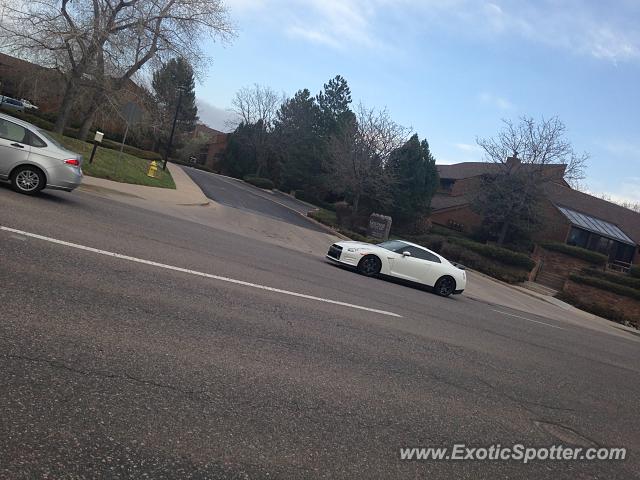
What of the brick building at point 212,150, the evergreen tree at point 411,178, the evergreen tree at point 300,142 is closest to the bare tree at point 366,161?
the evergreen tree at point 411,178

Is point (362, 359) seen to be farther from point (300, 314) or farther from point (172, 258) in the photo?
point (172, 258)

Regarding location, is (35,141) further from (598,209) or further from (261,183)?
(261,183)

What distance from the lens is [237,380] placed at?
14.5 ft

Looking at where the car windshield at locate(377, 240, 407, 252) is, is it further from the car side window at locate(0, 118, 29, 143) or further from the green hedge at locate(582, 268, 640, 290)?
the green hedge at locate(582, 268, 640, 290)

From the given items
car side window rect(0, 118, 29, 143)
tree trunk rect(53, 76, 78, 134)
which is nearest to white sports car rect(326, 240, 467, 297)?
car side window rect(0, 118, 29, 143)

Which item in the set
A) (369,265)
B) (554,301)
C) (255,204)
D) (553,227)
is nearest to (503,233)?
(553,227)

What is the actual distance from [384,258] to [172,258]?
7702 mm

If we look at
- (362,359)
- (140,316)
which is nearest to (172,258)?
(140,316)

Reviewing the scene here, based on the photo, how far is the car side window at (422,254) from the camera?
51.3 feet

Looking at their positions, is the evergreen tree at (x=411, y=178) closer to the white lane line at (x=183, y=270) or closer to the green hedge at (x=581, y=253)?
the green hedge at (x=581, y=253)

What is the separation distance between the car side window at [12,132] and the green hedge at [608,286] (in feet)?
92.1

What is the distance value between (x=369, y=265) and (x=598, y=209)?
1608 inches

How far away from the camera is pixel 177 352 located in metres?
4.68

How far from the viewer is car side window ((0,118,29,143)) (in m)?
10.7
